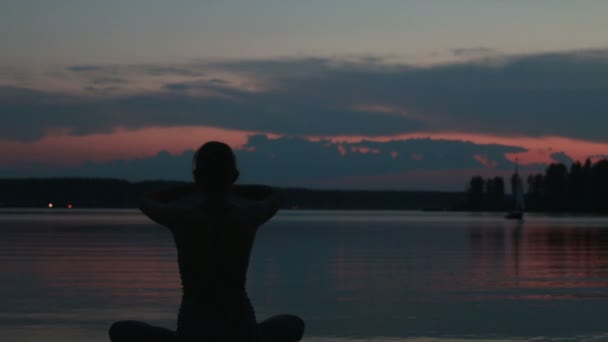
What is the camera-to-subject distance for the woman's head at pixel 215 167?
541cm

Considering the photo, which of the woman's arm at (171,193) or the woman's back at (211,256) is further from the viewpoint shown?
the woman's arm at (171,193)

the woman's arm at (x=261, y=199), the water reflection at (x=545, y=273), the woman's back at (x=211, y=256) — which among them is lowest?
the water reflection at (x=545, y=273)

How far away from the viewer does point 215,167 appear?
17.8ft

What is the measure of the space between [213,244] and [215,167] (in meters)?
0.42

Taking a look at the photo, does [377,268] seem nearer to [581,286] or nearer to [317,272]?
[317,272]

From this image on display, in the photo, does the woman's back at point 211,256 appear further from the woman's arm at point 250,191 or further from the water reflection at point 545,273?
the water reflection at point 545,273

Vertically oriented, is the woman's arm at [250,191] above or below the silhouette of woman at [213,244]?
above

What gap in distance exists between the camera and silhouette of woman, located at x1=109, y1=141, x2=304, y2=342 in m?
5.38

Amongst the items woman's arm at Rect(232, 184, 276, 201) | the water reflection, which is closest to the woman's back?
woman's arm at Rect(232, 184, 276, 201)

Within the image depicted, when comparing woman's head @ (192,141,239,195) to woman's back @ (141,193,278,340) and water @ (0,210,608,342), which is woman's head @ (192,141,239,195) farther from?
water @ (0,210,608,342)

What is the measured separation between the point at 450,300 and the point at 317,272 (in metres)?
7.49

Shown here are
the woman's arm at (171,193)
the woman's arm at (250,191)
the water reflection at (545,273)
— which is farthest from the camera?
the water reflection at (545,273)

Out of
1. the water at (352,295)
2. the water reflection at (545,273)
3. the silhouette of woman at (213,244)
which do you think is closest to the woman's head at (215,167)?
the silhouette of woman at (213,244)

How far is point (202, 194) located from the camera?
5516mm
